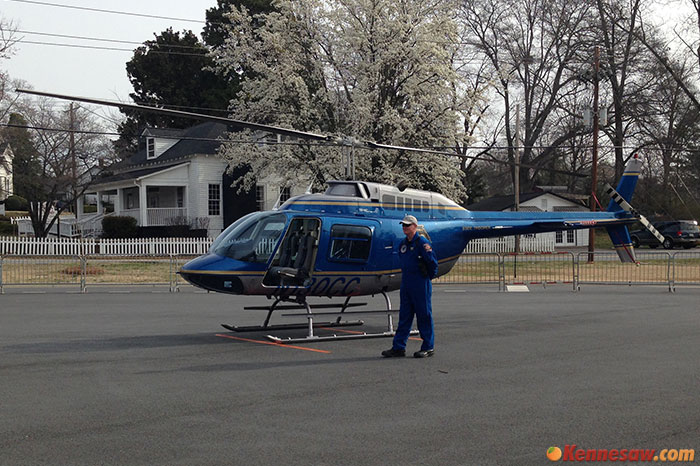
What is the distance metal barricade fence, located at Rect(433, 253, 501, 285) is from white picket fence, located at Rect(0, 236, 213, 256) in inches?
466

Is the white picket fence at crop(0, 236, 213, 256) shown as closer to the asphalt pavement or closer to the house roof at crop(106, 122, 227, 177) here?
the house roof at crop(106, 122, 227, 177)

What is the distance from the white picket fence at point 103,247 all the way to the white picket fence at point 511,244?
14.2m

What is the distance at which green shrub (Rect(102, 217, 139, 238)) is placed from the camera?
41.4 metres

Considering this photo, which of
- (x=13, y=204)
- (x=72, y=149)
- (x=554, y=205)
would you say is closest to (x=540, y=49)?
(x=554, y=205)

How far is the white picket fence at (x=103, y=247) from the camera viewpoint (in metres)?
29.5

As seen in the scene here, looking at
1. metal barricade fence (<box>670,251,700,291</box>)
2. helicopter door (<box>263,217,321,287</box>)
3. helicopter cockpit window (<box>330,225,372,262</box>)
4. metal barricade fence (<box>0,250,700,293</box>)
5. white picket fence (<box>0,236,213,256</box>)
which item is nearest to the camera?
helicopter door (<box>263,217,321,287</box>)

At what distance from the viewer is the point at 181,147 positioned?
1805 inches

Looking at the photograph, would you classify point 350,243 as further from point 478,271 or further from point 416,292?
point 478,271

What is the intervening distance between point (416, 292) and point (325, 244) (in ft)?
8.62

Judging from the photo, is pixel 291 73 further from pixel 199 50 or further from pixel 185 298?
pixel 199 50

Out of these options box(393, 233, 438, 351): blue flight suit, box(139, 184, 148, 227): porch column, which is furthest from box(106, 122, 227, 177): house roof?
box(393, 233, 438, 351): blue flight suit

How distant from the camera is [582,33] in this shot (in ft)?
160

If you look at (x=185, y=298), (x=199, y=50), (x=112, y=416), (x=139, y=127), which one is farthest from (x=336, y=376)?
(x=139, y=127)
